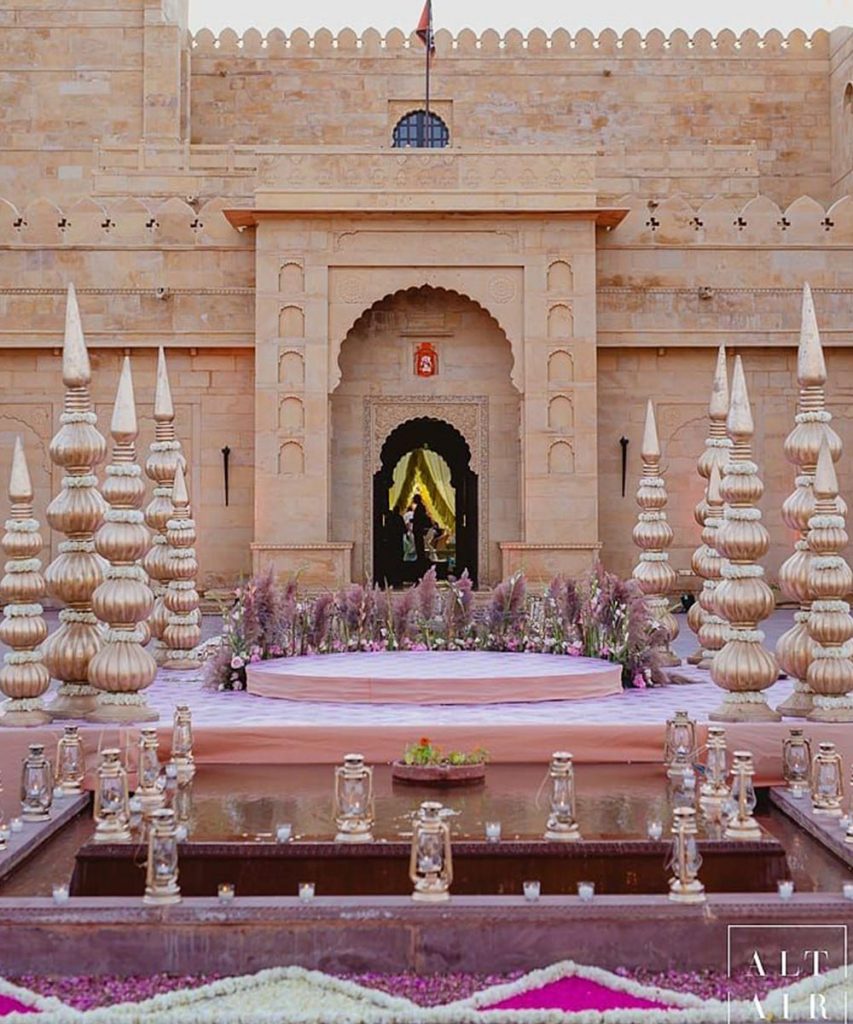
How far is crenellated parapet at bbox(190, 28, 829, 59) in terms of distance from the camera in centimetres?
2208

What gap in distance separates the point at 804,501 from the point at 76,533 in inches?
157

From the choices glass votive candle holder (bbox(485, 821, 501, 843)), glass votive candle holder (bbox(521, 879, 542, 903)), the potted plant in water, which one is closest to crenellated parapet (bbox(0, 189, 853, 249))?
the potted plant in water

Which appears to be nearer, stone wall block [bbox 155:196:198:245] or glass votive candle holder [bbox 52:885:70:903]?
glass votive candle holder [bbox 52:885:70:903]

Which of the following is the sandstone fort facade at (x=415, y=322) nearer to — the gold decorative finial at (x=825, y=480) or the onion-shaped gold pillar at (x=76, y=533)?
the onion-shaped gold pillar at (x=76, y=533)

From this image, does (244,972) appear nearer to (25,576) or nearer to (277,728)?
(277,728)

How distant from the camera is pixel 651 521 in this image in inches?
429

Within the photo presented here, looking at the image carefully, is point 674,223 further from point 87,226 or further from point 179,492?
point 179,492

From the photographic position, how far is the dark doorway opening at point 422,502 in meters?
17.9

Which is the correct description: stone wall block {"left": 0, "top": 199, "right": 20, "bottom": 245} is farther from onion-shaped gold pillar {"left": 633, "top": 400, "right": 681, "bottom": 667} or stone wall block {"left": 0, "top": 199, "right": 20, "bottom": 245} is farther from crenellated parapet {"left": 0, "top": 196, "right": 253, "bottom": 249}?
onion-shaped gold pillar {"left": 633, "top": 400, "right": 681, "bottom": 667}

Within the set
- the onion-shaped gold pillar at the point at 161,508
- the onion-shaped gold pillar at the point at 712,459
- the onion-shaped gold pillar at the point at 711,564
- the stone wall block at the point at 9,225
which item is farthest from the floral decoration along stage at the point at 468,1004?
the stone wall block at the point at 9,225

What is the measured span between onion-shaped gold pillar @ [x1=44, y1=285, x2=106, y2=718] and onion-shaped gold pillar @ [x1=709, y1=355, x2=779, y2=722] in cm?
340

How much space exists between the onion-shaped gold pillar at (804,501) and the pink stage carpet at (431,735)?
35 centimetres

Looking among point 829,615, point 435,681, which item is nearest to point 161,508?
point 435,681

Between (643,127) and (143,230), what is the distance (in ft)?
29.7
